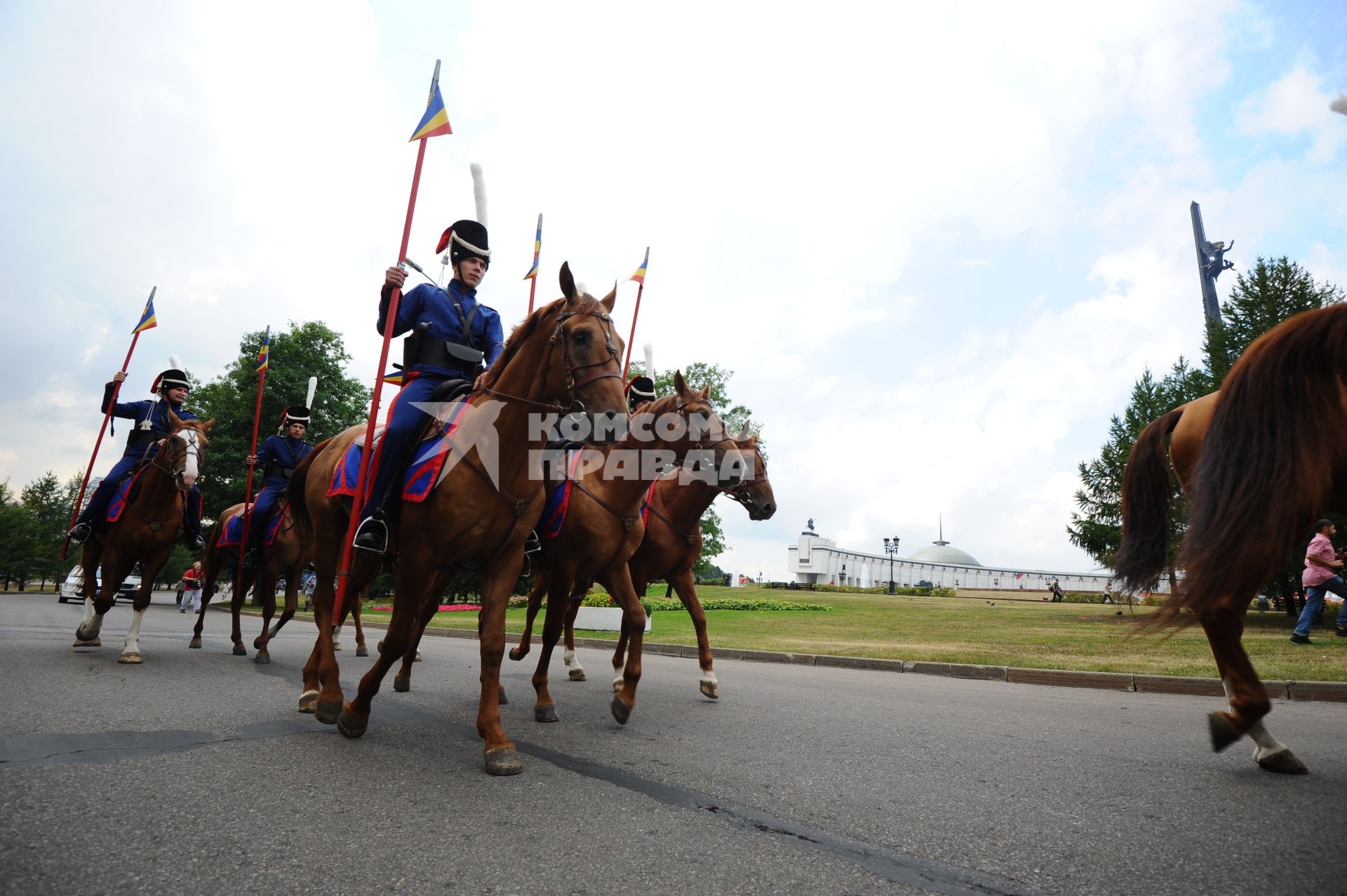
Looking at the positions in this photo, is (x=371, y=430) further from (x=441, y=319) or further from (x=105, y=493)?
(x=105, y=493)

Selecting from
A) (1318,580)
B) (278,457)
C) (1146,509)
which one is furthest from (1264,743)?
(1318,580)

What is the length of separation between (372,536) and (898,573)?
102883mm

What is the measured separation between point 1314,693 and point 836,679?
5.35 metres

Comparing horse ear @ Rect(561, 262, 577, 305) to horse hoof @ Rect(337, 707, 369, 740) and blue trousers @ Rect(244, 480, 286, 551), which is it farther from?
blue trousers @ Rect(244, 480, 286, 551)

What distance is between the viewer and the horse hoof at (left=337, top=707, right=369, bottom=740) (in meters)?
4.57

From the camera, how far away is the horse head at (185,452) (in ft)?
27.8

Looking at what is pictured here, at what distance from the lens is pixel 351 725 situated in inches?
180

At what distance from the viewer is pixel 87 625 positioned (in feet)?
29.4

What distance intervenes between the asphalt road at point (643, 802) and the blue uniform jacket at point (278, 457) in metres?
3.95

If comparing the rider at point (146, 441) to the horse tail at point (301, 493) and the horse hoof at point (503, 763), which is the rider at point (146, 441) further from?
the horse hoof at point (503, 763)

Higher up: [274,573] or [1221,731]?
[274,573]

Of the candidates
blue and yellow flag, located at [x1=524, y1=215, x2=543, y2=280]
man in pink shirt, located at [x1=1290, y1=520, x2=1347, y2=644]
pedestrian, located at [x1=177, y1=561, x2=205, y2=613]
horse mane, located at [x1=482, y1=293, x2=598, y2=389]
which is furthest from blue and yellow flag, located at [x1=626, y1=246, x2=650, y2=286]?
pedestrian, located at [x1=177, y1=561, x2=205, y2=613]

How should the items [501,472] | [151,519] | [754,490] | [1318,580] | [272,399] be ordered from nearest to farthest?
[501,472] < [754,490] < [151,519] < [1318,580] < [272,399]

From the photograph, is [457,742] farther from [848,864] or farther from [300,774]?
[848,864]
